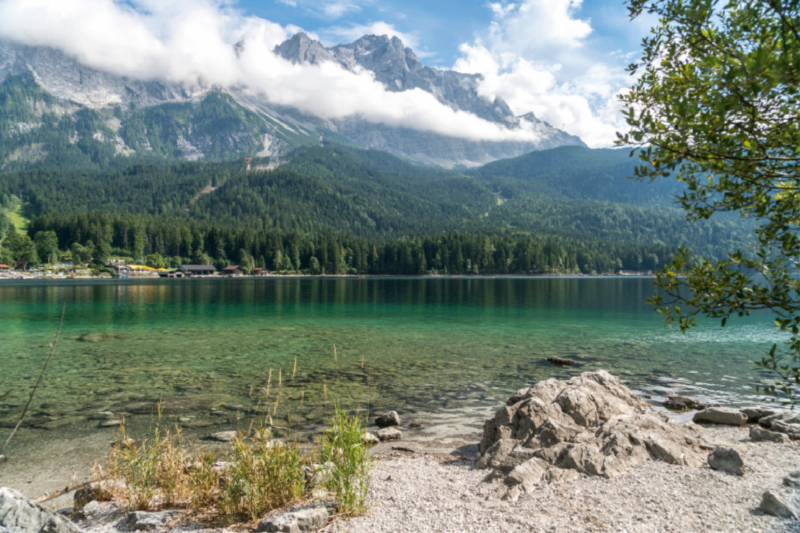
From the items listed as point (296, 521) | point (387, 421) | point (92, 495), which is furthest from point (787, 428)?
point (92, 495)

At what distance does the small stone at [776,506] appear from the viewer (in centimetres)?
740

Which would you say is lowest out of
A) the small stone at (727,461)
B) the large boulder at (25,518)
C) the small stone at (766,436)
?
the small stone at (766,436)

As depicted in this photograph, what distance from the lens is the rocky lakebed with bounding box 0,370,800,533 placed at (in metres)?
7.57

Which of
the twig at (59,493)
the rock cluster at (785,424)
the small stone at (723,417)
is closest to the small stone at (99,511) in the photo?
the twig at (59,493)

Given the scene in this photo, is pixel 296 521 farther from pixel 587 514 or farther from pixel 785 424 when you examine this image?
pixel 785 424

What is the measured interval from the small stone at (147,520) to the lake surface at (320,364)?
4.18 m

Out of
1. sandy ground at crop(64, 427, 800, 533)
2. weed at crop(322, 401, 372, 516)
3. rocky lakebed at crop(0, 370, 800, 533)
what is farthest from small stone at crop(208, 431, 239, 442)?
weed at crop(322, 401, 372, 516)

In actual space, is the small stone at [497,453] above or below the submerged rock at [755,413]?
above

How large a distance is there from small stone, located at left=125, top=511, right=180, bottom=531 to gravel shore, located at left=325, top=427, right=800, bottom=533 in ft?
10.8

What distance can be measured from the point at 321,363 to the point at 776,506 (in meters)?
25.1

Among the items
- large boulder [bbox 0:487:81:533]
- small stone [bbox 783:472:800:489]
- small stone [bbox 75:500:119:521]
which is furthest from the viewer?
small stone [bbox 75:500:119:521]

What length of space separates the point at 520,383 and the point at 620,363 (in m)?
10.2

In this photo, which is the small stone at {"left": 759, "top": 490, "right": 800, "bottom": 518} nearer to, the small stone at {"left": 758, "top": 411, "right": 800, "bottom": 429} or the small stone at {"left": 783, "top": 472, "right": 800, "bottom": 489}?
the small stone at {"left": 783, "top": 472, "right": 800, "bottom": 489}

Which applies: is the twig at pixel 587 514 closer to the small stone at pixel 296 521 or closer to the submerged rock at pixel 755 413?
the small stone at pixel 296 521
